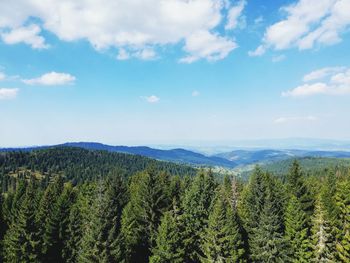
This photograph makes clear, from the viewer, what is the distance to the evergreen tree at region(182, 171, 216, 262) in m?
42.9

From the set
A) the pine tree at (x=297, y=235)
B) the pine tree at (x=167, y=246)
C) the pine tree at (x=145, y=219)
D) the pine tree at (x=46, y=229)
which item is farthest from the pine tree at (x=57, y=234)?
the pine tree at (x=297, y=235)

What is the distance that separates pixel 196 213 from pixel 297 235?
47.6 feet

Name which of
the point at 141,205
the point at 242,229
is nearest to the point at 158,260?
the point at 141,205

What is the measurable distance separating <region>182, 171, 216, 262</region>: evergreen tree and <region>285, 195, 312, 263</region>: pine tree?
11.7 meters

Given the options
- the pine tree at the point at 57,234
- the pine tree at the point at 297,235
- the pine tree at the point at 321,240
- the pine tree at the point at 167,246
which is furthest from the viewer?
the pine tree at the point at 57,234

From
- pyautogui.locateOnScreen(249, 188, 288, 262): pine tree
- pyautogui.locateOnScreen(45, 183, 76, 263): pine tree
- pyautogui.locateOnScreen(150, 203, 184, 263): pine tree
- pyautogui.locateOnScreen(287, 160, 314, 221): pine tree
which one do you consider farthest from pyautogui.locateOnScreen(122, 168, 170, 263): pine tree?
pyautogui.locateOnScreen(287, 160, 314, 221): pine tree

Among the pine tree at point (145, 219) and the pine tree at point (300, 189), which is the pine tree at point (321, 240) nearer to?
the pine tree at point (300, 189)

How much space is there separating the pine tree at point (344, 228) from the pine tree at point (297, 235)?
3.81 m

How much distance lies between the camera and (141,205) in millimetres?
48062

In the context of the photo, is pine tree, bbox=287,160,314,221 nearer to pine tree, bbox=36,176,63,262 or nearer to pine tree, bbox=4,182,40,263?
pine tree, bbox=36,176,63,262

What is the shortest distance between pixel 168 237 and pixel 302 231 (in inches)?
726

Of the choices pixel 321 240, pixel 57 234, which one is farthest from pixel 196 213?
pixel 57 234

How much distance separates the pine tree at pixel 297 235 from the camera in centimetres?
3950

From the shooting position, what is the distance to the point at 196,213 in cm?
4581
